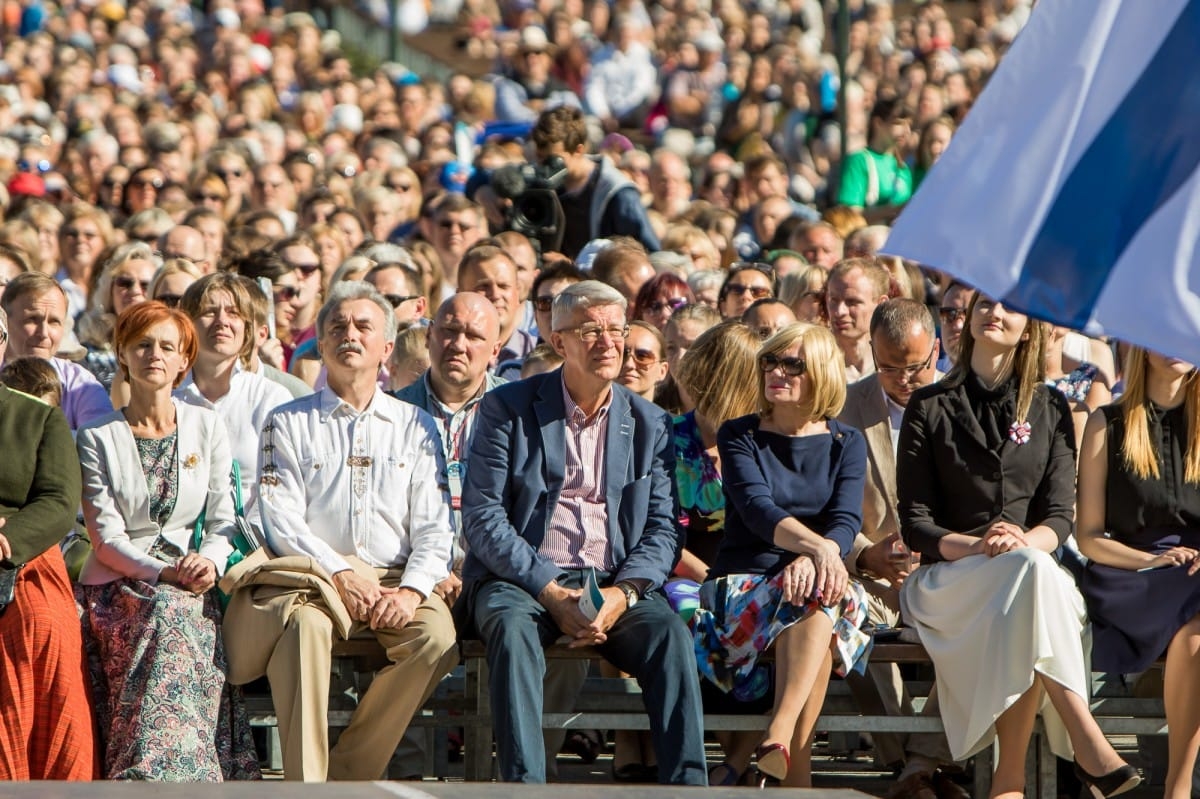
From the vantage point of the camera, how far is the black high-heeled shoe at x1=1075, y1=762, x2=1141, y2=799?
7207 mm

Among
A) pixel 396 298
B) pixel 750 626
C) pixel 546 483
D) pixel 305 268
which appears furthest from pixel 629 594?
pixel 305 268

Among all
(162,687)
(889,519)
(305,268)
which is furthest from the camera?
(305,268)

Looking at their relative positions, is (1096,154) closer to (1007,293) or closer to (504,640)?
(1007,293)

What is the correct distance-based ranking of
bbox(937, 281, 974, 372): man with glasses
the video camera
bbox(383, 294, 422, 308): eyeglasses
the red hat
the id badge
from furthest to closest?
the red hat, the video camera, bbox(383, 294, 422, 308): eyeglasses, bbox(937, 281, 974, 372): man with glasses, the id badge

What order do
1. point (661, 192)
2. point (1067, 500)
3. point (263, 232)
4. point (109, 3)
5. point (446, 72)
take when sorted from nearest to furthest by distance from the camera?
point (1067, 500)
point (263, 232)
point (661, 192)
point (109, 3)
point (446, 72)

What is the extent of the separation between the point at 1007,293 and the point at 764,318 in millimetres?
4287

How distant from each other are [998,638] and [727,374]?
4.92ft

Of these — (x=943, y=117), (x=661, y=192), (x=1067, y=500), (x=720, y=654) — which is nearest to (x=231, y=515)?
(x=720, y=654)

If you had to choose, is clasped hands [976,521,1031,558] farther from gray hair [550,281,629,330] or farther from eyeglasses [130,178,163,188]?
eyeglasses [130,178,163,188]

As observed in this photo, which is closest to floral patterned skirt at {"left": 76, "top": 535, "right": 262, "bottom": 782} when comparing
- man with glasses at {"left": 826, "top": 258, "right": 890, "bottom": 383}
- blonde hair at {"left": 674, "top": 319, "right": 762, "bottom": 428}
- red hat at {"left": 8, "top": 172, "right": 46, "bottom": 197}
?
blonde hair at {"left": 674, "top": 319, "right": 762, "bottom": 428}

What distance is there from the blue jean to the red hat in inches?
337

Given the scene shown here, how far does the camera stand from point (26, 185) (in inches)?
602

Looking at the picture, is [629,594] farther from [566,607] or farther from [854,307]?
[854,307]

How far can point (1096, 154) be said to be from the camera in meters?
4.73
